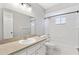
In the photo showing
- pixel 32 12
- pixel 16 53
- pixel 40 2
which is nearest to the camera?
pixel 16 53

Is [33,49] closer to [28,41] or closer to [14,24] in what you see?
[28,41]

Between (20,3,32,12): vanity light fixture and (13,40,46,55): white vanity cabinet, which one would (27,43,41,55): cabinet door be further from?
(20,3,32,12): vanity light fixture

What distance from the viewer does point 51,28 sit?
1066mm

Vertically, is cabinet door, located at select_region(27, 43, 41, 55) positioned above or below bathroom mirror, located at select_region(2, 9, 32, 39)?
below

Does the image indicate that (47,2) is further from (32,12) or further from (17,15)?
(17,15)

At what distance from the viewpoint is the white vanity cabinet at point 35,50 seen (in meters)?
0.88

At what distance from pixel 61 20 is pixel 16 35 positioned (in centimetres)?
65

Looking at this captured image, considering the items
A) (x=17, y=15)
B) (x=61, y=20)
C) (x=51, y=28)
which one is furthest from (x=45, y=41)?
(x=17, y=15)

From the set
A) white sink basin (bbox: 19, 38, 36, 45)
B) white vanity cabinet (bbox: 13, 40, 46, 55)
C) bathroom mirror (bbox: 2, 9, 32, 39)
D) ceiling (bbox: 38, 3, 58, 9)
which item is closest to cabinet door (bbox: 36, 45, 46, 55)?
white vanity cabinet (bbox: 13, 40, 46, 55)

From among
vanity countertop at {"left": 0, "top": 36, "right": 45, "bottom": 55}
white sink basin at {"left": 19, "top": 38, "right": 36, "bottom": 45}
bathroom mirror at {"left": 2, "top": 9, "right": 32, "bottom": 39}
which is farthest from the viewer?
white sink basin at {"left": 19, "top": 38, "right": 36, "bottom": 45}

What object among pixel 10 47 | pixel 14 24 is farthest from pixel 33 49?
pixel 14 24

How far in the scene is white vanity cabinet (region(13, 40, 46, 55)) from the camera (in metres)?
0.88

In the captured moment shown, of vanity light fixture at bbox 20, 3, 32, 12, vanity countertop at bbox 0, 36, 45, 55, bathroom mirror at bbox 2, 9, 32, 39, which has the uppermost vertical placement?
vanity light fixture at bbox 20, 3, 32, 12

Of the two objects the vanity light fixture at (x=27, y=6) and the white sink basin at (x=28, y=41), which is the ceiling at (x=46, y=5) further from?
the white sink basin at (x=28, y=41)
